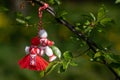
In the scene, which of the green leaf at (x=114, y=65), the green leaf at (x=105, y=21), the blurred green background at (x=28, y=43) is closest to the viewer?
the green leaf at (x=114, y=65)

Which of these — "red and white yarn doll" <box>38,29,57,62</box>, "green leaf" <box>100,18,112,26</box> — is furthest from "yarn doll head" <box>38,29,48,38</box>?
"green leaf" <box>100,18,112,26</box>

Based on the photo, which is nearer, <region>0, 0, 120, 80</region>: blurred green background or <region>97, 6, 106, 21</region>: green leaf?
<region>97, 6, 106, 21</region>: green leaf

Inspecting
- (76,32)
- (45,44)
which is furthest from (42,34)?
(76,32)

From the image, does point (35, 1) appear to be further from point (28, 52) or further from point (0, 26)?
point (0, 26)

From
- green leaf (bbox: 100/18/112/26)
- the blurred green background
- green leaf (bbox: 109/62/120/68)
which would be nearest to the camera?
green leaf (bbox: 109/62/120/68)

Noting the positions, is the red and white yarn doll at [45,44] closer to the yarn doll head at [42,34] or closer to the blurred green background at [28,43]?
the yarn doll head at [42,34]

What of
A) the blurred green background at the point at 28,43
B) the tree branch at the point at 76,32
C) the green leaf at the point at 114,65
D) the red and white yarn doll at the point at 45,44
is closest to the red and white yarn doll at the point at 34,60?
the red and white yarn doll at the point at 45,44

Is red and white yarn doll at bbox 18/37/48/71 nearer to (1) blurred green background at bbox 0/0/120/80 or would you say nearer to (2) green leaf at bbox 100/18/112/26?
(2) green leaf at bbox 100/18/112/26

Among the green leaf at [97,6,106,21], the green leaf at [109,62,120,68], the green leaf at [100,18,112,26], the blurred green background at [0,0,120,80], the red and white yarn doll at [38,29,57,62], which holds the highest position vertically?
the green leaf at [97,6,106,21]

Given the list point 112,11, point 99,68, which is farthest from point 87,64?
point 112,11

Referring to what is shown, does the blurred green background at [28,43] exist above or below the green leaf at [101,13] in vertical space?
below

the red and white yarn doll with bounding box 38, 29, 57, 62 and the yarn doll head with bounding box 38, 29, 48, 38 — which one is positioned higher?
the yarn doll head with bounding box 38, 29, 48, 38
